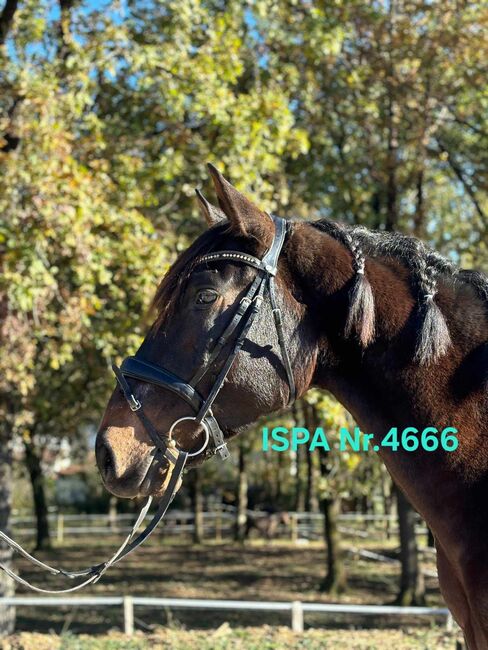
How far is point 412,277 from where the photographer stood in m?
2.48

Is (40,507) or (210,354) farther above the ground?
(210,354)

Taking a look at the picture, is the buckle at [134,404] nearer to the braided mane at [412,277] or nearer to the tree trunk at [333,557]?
the braided mane at [412,277]

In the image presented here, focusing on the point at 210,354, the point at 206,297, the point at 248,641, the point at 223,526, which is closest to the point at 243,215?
the point at 206,297

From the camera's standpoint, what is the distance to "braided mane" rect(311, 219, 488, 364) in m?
2.36

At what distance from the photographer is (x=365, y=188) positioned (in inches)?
530

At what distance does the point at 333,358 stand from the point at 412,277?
38cm

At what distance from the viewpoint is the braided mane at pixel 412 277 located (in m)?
2.36

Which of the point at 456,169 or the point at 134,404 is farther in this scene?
the point at 456,169

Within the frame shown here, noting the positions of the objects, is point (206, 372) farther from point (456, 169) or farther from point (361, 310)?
point (456, 169)

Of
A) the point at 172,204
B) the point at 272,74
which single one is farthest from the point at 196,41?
the point at 172,204

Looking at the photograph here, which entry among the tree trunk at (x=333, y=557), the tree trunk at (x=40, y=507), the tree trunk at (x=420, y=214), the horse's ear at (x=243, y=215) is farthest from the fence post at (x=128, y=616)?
the tree trunk at (x=40, y=507)

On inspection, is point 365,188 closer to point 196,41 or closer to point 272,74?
point 272,74

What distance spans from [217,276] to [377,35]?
1037 cm

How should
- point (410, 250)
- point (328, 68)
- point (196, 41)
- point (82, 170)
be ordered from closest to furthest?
1. point (410, 250)
2. point (82, 170)
3. point (196, 41)
4. point (328, 68)
